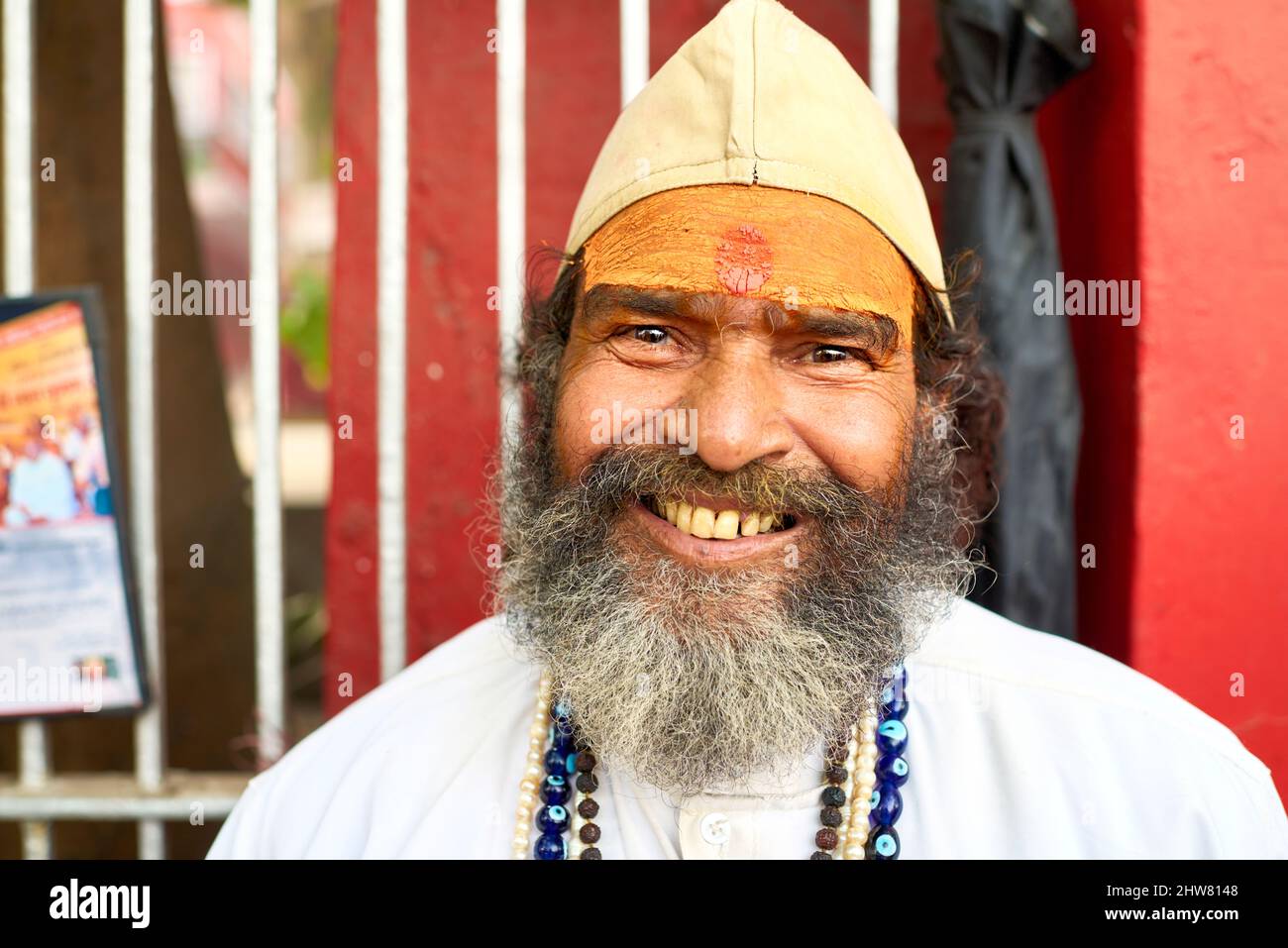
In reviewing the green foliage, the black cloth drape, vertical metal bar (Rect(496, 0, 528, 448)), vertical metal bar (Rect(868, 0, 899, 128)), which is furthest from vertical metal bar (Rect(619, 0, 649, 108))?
the green foliage

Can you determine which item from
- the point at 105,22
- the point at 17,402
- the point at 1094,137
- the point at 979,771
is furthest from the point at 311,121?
the point at 979,771

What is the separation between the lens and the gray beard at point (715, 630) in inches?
A: 63.7

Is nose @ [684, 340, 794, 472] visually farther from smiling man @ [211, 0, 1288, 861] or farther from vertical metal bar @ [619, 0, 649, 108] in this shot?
vertical metal bar @ [619, 0, 649, 108]

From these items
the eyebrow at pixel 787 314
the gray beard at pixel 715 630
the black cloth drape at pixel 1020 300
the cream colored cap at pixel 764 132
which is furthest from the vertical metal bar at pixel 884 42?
the gray beard at pixel 715 630

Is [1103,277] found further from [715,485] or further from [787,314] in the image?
[715,485]

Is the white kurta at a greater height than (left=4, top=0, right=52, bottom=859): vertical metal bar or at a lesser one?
lesser

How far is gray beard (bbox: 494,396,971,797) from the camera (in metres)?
1.62

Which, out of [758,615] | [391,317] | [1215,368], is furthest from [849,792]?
[391,317]

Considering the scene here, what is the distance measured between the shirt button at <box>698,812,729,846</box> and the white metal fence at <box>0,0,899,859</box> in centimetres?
90

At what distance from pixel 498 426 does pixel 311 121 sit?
775 cm

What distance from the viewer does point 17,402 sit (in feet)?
7.58

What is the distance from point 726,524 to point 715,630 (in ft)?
0.53

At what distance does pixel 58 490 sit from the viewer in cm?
231

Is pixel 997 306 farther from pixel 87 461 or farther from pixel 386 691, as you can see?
pixel 87 461
